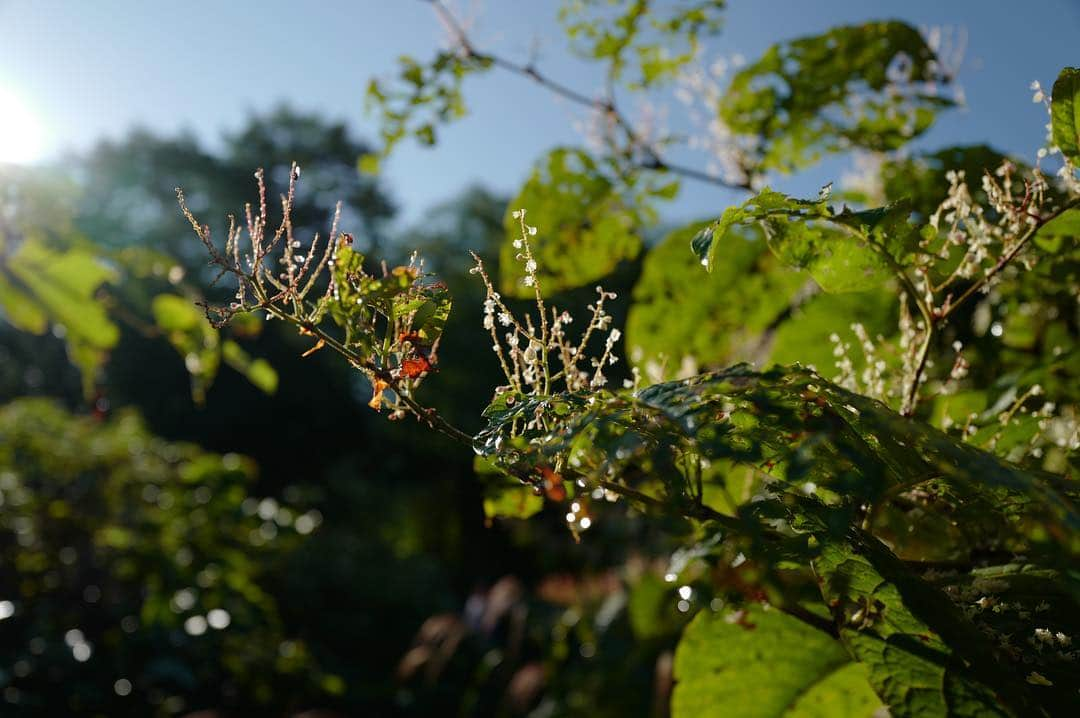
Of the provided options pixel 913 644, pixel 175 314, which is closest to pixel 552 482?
pixel 913 644

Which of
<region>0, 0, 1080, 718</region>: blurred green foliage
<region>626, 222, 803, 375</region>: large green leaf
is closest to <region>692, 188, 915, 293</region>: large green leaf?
<region>0, 0, 1080, 718</region>: blurred green foliage

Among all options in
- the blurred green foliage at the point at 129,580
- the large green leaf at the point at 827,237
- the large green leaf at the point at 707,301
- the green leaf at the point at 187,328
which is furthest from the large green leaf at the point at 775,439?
the blurred green foliage at the point at 129,580

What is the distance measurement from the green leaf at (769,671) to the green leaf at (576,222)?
2.68ft

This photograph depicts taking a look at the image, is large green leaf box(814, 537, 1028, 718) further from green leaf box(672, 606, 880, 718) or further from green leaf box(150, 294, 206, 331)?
green leaf box(150, 294, 206, 331)

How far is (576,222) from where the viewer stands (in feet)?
5.35

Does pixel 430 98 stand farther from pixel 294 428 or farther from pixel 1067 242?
pixel 294 428

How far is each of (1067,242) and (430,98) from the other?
1252 mm

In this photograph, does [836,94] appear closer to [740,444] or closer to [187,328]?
[740,444]

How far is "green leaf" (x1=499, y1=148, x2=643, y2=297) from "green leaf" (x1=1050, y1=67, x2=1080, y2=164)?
3.04 ft

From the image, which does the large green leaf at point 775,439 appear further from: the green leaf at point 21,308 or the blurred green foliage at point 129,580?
the blurred green foliage at point 129,580

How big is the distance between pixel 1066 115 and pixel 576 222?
39.1 inches

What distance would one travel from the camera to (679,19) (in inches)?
65.5

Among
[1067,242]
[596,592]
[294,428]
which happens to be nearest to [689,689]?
[1067,242]

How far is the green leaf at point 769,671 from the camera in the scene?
0.96 meters
